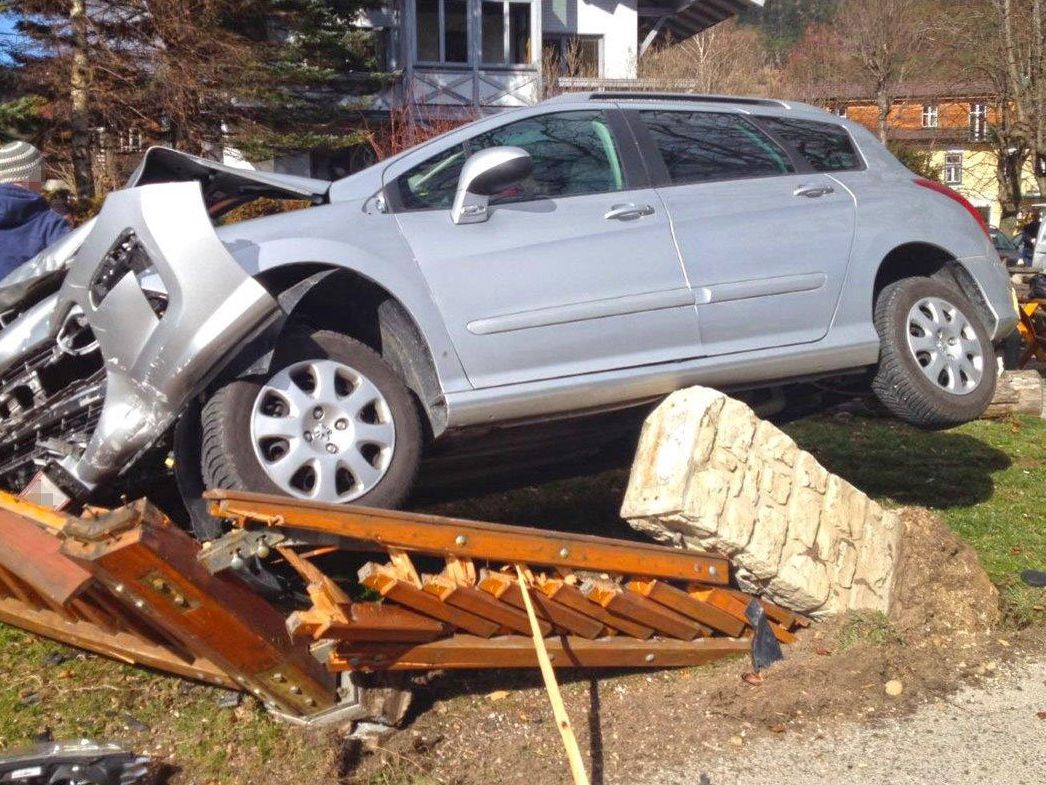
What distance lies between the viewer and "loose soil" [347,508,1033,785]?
4.21 meters

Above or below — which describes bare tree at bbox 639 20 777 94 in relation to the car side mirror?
above

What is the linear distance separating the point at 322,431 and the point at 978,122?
40.7 m

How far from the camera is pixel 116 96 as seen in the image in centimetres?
1791

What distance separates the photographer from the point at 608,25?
30.7m

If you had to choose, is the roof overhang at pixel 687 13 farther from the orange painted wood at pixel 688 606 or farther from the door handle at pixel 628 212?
the orange painted wood at pixel 688 606

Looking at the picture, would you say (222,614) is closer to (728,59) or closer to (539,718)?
(539,718)

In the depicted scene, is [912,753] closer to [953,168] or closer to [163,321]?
[163,321]

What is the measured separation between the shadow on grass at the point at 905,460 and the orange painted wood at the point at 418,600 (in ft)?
12.6

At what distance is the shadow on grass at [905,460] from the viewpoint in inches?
294

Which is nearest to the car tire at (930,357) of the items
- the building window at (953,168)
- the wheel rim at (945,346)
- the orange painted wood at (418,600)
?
the wheel rim at (945,346)

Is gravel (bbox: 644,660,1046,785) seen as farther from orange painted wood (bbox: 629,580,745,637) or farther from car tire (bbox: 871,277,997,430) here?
car tire (bbox: 871,277,997,430)

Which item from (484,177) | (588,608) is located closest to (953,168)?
(484,177)

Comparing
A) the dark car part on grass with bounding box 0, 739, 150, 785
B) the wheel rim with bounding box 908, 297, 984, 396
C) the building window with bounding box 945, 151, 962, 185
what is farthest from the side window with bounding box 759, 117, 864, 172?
the building window with bounding box 945, 151, 962, 185

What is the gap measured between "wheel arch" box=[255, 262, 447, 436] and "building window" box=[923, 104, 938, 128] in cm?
3817
